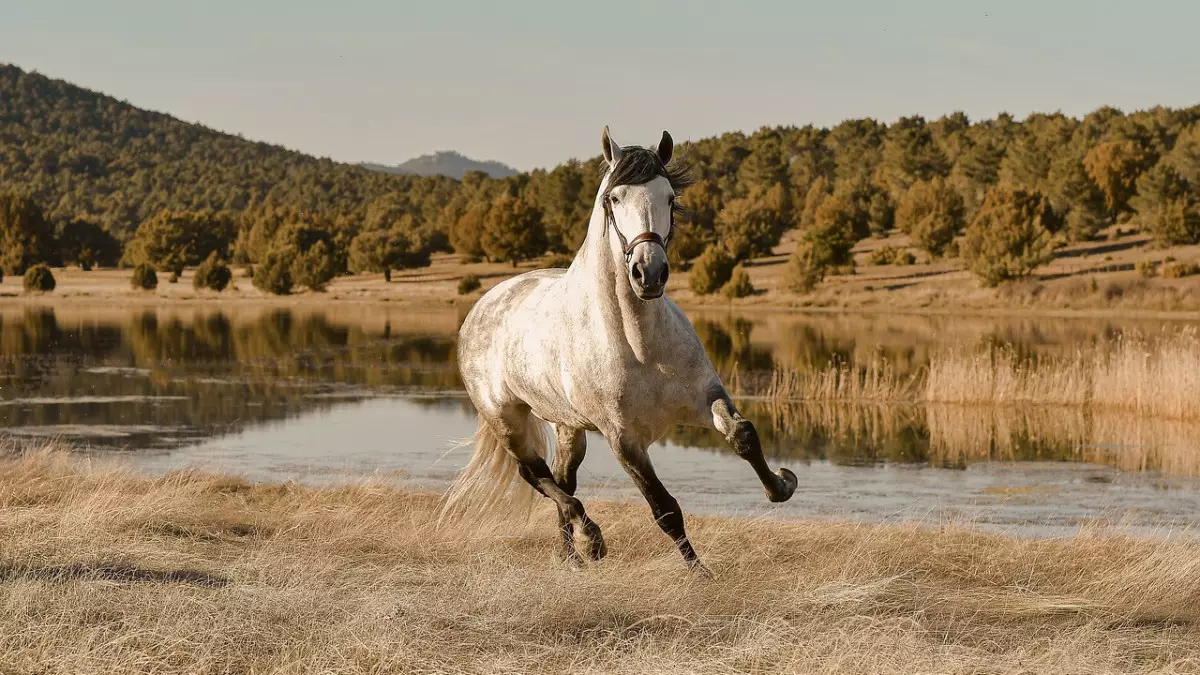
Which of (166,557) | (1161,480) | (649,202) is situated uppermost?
(649,202)

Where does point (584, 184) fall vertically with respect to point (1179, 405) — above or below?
above

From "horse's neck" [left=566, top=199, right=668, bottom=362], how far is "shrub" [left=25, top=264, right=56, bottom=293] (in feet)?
274

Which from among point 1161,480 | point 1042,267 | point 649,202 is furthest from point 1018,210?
point 649,202

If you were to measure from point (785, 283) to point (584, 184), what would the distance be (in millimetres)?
49722

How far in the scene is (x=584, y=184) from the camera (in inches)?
4577

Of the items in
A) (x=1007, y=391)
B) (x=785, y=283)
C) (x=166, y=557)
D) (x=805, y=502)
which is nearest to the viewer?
(x=166, y=557)

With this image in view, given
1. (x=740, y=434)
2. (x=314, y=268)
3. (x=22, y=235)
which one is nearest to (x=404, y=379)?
(x=740, y=434)

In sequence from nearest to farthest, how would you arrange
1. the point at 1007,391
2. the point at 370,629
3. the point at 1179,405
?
the point at 370,629, the point at 1179,405, the point at 1007,391

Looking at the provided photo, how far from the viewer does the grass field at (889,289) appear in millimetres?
60438

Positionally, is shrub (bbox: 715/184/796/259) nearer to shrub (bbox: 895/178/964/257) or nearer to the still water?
shrub (bbox: 895/178/964/257)

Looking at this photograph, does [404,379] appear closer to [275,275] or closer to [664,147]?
[664,147]

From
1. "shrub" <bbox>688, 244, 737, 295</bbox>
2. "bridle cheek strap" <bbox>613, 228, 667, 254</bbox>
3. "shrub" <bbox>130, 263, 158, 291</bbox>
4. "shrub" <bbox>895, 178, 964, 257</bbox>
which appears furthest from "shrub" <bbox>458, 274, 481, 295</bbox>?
"bridle cheek strap" <bbox>613, 228, 667, 254</bbox>

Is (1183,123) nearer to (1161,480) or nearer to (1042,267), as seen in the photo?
(1042,267)

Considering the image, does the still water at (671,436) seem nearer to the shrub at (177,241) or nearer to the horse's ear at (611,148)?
the horse's ear at (611,148)
